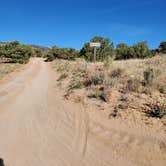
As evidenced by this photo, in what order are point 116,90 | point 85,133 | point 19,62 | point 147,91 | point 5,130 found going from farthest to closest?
1. point 19,62
2. point 116,90
3. point 147,91
4. point 5,130
5. point 85,133

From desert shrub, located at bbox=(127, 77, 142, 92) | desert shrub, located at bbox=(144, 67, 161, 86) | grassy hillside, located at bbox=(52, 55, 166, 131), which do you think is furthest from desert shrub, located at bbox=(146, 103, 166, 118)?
desert shrub, located at bbox=(144, 67, 161, 86)

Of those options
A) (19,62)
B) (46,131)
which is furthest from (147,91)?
(19,62)

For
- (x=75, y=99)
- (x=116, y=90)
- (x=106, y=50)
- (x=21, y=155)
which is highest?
(x=106, y=50)

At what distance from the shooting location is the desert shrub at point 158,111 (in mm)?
5083

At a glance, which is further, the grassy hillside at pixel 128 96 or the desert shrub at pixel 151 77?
the desert shrub at pixel 151 77

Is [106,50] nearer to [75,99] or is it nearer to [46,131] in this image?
[75,99]

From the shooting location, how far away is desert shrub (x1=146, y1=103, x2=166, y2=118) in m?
5.08

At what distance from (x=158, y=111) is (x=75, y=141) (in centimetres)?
240

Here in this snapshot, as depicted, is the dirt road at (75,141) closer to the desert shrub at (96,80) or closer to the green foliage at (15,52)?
the desert shrub at (96,80)

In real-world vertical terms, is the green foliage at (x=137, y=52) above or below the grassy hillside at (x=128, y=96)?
above

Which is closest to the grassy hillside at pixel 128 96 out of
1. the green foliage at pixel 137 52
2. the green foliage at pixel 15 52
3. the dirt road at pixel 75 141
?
the dirt road at pixel 75 141

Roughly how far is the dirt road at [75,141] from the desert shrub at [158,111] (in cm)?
69

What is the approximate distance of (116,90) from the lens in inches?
290

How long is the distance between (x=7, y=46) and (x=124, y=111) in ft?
144
